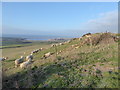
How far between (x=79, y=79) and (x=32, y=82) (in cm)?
383

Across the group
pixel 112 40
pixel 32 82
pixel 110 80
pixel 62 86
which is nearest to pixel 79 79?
pixel 62 86

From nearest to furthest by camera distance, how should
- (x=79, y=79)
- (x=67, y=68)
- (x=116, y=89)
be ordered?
1. (x=116, y=89)
2. (x=79, y=79)
3. (x=67, y=68)

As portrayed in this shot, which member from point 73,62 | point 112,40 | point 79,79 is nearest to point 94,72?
point 79,79

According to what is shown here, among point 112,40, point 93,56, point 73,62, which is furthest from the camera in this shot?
point 112,40

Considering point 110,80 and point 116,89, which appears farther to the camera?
point 110,80

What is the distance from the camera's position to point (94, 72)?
36.0ft

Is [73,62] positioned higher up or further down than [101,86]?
higher up

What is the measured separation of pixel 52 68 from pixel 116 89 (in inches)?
241

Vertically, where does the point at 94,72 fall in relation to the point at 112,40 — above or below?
below

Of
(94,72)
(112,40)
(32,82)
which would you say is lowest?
(32,82)

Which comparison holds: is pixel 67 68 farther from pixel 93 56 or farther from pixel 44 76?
pixel 93 56

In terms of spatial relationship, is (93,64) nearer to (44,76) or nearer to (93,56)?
(93,56)

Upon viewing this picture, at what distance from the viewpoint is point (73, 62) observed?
14227 millimetres

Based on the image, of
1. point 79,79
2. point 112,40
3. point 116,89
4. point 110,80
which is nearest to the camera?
point 116,89
